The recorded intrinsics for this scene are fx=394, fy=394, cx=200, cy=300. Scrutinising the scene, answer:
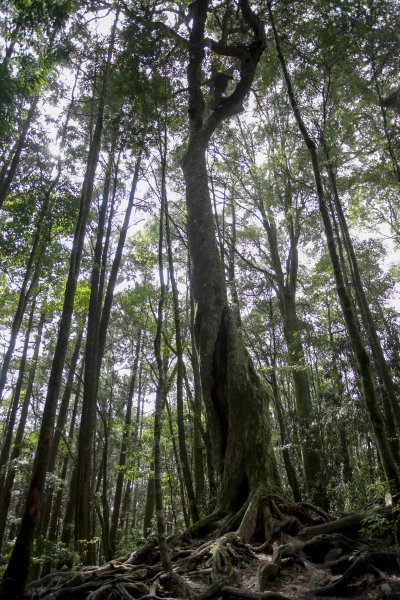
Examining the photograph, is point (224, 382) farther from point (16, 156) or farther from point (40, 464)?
point (16, 156)

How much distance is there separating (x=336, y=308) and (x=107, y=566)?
46.0ft

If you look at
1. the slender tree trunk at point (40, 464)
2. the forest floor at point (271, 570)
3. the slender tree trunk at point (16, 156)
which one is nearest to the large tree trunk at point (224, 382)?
the forest floor at point (271, 570)

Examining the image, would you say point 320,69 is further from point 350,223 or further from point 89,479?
point 89,479

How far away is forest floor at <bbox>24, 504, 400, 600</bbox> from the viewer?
3.14 meters

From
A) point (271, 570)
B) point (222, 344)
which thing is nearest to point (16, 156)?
point (222, 344)

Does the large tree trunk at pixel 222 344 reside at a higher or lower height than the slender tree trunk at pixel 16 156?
lower

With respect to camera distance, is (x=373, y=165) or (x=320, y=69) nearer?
(x=320, y=69)

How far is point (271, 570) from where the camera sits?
3457 mm

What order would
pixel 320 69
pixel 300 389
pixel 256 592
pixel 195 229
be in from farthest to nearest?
pixel 300 389
pixel 320 69
pixel 195 229
pixel 256 592

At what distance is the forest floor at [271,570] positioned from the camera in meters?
3.14

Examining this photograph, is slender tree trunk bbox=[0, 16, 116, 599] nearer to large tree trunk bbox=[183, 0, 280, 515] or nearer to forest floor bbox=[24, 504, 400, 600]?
forest floor bbox=[24, 504, 400, 600]

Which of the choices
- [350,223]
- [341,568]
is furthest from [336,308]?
[341,568]

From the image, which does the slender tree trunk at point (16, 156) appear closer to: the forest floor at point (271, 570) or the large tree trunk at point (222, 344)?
the large tree trunk at point (222, 344)

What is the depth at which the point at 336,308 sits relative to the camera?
16.4 m
